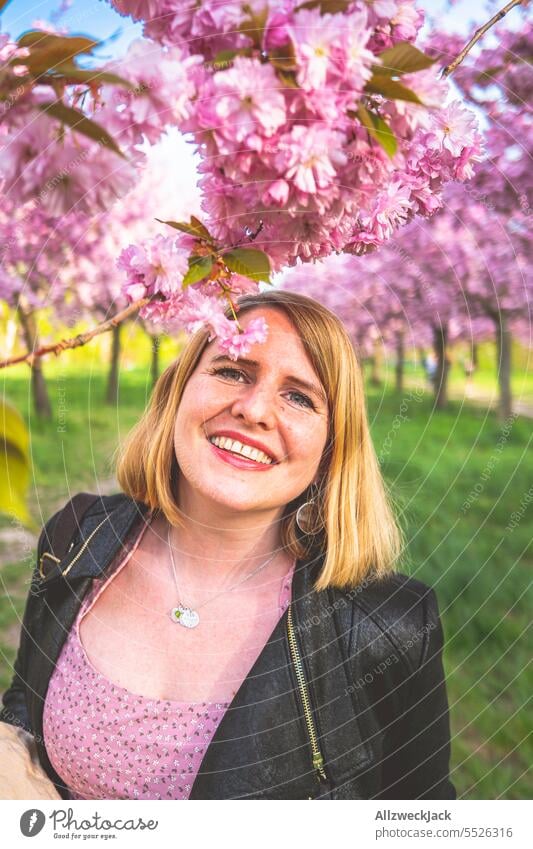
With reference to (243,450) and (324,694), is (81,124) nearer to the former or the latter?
(243,450)

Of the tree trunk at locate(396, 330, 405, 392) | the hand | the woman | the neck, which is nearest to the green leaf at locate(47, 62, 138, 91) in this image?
the woman

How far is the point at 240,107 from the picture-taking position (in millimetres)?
288

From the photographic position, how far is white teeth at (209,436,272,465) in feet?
2.28

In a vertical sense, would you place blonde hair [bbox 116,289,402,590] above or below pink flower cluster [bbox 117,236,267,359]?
below

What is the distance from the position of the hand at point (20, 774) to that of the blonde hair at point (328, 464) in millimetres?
289

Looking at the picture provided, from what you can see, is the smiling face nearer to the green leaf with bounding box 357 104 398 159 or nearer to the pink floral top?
the pink floral top

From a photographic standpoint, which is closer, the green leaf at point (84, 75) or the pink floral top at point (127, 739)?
the green leaf at point (84, 75)

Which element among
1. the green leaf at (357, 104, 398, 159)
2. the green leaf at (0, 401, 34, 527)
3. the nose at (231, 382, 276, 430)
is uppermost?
the green leaf at (357, 104, 398, 159)

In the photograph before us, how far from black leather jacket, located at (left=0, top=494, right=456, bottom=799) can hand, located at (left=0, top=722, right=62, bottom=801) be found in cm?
3

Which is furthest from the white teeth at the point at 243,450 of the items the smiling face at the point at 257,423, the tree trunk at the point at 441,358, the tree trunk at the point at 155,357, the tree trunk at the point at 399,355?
the tree trunk at the point at 399,355

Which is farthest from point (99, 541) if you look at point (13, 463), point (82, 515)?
point (13, 463)

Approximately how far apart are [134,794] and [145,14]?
710 millimetres

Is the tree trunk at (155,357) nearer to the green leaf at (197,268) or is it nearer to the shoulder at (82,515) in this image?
the shoulder at (82,515)

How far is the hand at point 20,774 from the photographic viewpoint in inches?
28.0
